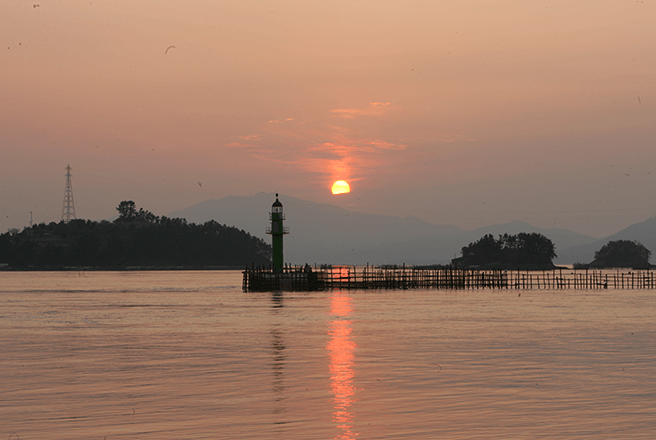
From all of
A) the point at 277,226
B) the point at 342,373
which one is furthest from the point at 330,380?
the point at 277,226

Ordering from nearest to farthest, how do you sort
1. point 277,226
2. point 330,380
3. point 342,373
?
point 330,380 → point 342,373 → point 277,226

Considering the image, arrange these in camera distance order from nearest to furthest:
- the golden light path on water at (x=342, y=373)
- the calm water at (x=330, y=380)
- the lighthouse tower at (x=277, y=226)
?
the calm water at (x=330, y=380), the golden light path on water at (x=342, y=373), the lighthouse tower at (x=277, y=226)

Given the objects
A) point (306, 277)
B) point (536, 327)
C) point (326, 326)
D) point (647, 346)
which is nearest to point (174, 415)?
point (647, 346)

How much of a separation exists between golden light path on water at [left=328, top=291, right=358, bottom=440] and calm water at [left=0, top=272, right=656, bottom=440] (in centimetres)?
6

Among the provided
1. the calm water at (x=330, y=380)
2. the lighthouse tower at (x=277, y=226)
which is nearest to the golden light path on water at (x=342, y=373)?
the calm water at (x=330, y=380)

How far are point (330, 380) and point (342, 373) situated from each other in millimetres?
1489

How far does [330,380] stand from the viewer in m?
22.8

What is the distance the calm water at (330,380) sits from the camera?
16234 millimetres

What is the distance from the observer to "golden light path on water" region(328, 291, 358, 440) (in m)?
16.7

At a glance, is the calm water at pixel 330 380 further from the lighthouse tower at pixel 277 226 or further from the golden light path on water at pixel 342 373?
the lighthouse tower at pixel 277 226

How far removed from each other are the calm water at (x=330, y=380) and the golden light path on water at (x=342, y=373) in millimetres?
61

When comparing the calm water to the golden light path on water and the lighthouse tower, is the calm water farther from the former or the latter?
the lighthouse tower

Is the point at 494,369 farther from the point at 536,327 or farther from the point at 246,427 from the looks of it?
the point at 536,327

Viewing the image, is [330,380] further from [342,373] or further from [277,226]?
[277,226]
